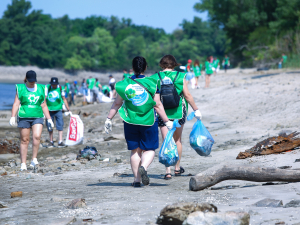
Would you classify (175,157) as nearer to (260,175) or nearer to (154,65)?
(260,175)

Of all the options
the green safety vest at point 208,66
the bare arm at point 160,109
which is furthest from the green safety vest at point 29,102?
the green safety vest at point 208,66

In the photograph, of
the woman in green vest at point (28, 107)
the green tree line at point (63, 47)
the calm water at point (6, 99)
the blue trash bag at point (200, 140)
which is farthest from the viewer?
the green tree line at point (63, 47)

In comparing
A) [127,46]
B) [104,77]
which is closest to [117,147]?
[104,77]

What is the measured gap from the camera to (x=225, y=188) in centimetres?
440

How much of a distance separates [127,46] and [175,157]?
382 feet

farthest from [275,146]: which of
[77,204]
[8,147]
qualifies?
[8,147]

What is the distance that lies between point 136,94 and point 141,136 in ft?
1.77

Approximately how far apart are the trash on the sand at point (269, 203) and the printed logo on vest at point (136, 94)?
1.83 m

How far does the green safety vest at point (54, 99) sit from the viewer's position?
965 centimetres

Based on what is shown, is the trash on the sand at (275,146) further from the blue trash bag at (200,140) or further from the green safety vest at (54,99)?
the green safety vest at (54,99)

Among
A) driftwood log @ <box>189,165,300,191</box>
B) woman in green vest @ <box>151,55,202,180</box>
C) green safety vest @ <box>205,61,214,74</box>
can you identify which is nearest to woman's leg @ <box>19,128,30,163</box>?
woman in green vest @ <box>151,55,202,180</box>

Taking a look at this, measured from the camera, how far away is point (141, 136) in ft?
15.9

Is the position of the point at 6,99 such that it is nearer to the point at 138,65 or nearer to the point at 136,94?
the point at 138,65

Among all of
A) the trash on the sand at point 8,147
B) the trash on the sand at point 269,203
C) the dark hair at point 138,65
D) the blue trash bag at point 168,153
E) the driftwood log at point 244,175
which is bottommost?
the trash on the sand at point 8,147
